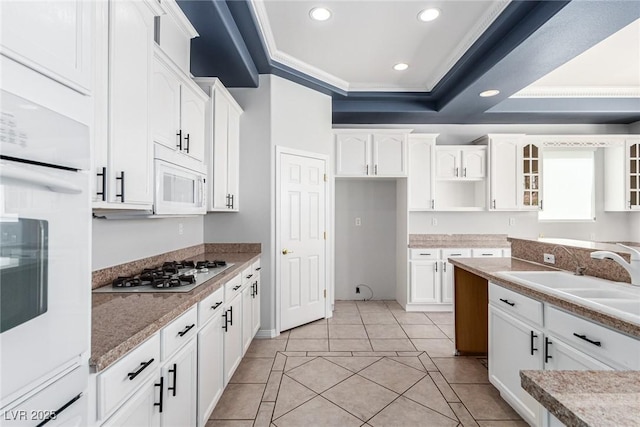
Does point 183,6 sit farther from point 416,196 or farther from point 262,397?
point 416,196

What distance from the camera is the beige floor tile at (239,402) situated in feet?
6.75

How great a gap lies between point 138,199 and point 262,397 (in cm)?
165

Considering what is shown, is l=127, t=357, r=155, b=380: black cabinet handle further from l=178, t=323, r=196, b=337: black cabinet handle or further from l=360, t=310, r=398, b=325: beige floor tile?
l=360, t=310, r=398, b=325: beige floor tile

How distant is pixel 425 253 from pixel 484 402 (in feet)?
7.22

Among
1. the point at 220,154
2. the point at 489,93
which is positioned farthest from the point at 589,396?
the point at 489,93

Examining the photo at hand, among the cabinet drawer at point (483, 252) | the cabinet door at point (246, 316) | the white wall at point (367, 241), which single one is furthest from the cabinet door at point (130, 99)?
the cabinet drawer at point (483, 252)

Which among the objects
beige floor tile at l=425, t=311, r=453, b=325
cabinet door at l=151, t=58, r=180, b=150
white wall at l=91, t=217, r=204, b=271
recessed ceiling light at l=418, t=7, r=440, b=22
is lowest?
beige floor tile at l=425, t=311, r=453, b=325

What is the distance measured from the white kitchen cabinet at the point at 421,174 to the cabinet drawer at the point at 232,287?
2776mm

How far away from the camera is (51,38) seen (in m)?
0.78

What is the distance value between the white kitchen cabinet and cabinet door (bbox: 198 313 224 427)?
320 cm

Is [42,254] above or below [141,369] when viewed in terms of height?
above

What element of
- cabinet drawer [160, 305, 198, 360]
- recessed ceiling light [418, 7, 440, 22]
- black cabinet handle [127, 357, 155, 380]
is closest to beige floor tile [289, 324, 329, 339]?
cabinet drawer [160, 305, 198, 360]

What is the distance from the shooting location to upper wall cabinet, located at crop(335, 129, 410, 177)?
169 inches

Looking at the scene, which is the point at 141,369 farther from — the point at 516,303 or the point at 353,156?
the point at 353,156
